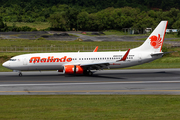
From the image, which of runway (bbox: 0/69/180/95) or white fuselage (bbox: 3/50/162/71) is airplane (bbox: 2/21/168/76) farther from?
runway (bbox: 0/69/180/95)

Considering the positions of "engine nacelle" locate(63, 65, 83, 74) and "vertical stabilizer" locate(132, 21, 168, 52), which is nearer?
"engine nacelle" locate(63, 65, 83, 74)

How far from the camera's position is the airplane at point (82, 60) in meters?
40.2

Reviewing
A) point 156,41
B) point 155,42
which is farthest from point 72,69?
point 156,41

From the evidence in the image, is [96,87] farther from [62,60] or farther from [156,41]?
[156,41]

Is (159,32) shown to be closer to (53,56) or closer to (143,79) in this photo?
(143,79)

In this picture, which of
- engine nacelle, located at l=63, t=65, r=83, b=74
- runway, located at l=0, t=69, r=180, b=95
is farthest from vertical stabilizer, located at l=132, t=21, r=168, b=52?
engine nacelle, located at l=63, t=65, r=83, b=74

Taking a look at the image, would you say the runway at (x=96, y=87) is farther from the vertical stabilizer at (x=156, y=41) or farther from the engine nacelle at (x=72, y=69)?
the vertical stabilizer at (x=156, y=41)
